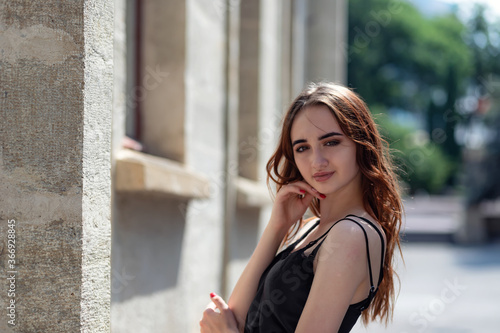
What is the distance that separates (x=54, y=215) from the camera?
204 cm

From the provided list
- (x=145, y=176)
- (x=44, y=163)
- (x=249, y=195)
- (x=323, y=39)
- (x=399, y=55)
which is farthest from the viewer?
(x=399, y=55)

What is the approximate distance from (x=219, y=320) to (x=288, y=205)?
47 centimetres

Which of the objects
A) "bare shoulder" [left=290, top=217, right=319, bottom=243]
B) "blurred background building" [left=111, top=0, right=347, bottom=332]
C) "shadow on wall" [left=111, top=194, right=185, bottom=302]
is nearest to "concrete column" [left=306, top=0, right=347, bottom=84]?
"blurred background building" [left=111, top=0, right=347, bottom=332]

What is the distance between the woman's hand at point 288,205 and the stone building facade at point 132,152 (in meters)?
0.60

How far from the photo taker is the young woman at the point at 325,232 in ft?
6.75

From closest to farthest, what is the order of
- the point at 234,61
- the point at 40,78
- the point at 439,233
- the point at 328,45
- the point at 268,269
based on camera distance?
the point at 40,78 < the point at 268,269 < the point at 234,61 < the point at 328,45 < the point at 439,233

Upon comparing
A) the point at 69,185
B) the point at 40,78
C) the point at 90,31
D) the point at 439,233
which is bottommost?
the point at 439,233

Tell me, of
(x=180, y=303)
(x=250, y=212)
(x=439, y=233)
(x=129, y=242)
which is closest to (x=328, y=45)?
(x=250, y=212)

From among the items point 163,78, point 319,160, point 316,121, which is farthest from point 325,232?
point 163,78

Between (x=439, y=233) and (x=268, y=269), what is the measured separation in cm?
2172

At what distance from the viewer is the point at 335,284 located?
2.04m

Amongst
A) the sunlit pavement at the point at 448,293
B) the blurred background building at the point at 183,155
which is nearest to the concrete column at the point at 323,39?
the sunlit pavement at the point at 448,293

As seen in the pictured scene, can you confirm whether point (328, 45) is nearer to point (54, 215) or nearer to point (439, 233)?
point (54, 215)

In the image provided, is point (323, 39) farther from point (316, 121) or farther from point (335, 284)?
point (335, 284)
